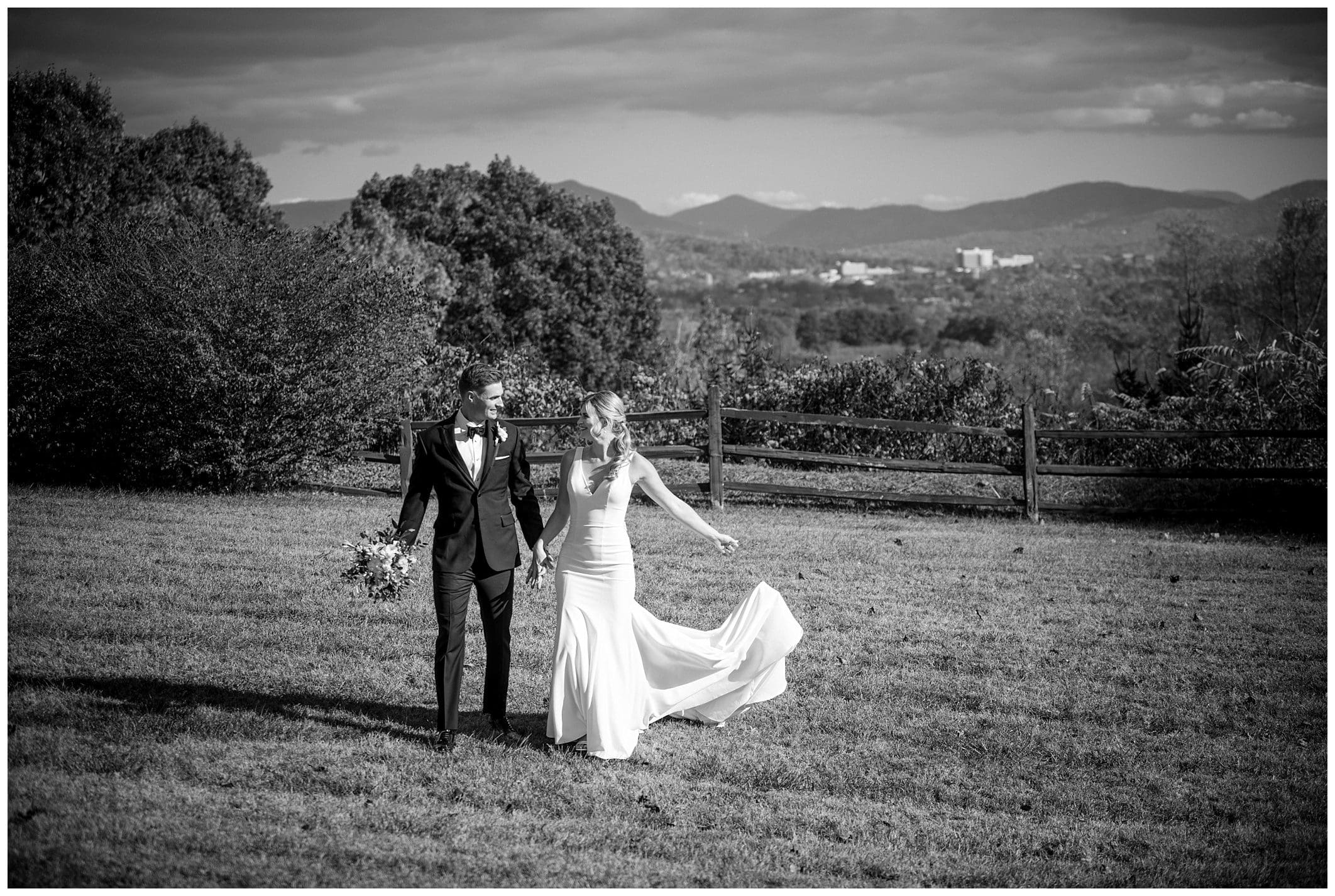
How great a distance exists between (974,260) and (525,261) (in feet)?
260

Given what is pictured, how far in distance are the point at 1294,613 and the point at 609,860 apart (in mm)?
7266

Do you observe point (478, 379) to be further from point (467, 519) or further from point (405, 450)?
point (405, 450)

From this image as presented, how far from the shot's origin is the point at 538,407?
1939 centimetres

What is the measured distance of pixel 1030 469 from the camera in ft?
48.3

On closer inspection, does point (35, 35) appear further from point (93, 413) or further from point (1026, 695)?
point (1026, 695)

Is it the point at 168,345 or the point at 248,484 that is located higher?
the point at 168,345

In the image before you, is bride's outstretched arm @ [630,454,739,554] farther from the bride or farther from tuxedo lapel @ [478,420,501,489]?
tuxedo lapel @ [478,420,501,489]

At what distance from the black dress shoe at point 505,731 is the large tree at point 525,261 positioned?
29.0m

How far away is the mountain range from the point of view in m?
108

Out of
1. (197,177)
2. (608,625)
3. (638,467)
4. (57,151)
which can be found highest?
(197,177)

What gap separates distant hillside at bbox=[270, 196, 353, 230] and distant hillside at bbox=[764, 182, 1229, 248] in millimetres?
86061

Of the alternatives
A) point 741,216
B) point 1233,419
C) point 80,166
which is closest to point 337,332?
point 1233,419

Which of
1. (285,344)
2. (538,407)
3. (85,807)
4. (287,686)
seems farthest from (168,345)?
(85,807)

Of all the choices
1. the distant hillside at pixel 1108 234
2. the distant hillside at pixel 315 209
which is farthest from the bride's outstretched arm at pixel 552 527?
the distant hillside at pixel 1108 234
